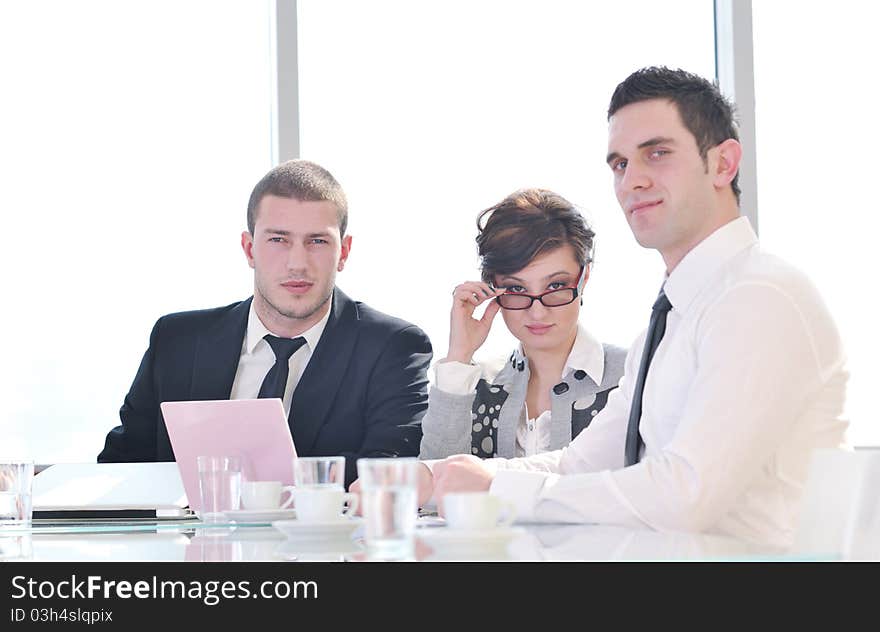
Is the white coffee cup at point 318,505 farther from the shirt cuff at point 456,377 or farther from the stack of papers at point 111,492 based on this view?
the shirt cuff at point 456,377

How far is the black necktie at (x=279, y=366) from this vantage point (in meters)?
2.99

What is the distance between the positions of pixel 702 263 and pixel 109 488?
4.26ft

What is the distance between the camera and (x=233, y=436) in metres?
1.98

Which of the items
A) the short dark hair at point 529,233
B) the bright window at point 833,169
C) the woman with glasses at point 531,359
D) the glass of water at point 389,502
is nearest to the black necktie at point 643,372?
the woman with glasses at point 531,359

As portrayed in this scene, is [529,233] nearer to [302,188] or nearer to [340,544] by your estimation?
[302,188]

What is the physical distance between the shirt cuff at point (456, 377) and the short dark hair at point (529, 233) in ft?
0.85

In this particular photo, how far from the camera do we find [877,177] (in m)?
3.79

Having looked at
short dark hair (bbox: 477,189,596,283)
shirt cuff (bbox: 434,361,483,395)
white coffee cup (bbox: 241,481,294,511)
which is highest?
short dark hair (bbox: 477,189,596,283)

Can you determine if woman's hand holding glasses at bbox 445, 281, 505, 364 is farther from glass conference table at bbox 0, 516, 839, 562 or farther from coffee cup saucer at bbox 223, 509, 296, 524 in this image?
coffee cup saucer at bbox 223, 509, 296, 524

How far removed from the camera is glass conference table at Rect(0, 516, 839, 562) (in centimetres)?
105

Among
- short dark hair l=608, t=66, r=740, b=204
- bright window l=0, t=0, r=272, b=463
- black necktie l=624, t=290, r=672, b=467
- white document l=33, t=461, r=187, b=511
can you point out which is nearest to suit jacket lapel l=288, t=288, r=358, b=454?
white document l=33, t=461, r=187, b=511
